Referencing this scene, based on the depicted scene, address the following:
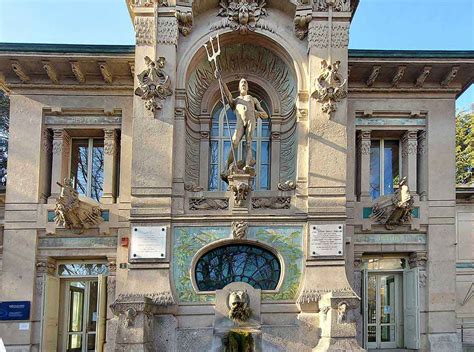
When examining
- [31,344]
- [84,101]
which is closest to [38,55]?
[84,101]

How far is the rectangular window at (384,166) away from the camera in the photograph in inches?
683

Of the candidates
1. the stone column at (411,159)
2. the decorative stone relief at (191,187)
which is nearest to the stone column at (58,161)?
the decorative stone relief at (191,187)

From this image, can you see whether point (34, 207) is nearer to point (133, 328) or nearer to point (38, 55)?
point (38, 55)

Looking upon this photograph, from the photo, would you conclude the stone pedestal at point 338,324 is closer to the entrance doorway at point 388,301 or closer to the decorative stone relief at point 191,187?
the entrance doorway at point 388,301

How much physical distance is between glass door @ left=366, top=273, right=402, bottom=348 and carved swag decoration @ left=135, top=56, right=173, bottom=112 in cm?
761

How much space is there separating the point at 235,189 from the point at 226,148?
2479mm

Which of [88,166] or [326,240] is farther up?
[88,166]

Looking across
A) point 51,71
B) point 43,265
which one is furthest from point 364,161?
point 43,265

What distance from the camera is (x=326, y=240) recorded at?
14.6 metres

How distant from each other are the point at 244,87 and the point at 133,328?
661cm

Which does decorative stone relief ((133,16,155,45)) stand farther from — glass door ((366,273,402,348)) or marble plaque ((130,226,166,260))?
glass door ((366,273,402,348))

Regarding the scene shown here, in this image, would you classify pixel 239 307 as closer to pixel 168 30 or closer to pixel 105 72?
pixel 168 30

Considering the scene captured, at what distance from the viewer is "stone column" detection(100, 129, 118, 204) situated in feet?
54.2

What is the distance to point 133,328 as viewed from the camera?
1324cm
